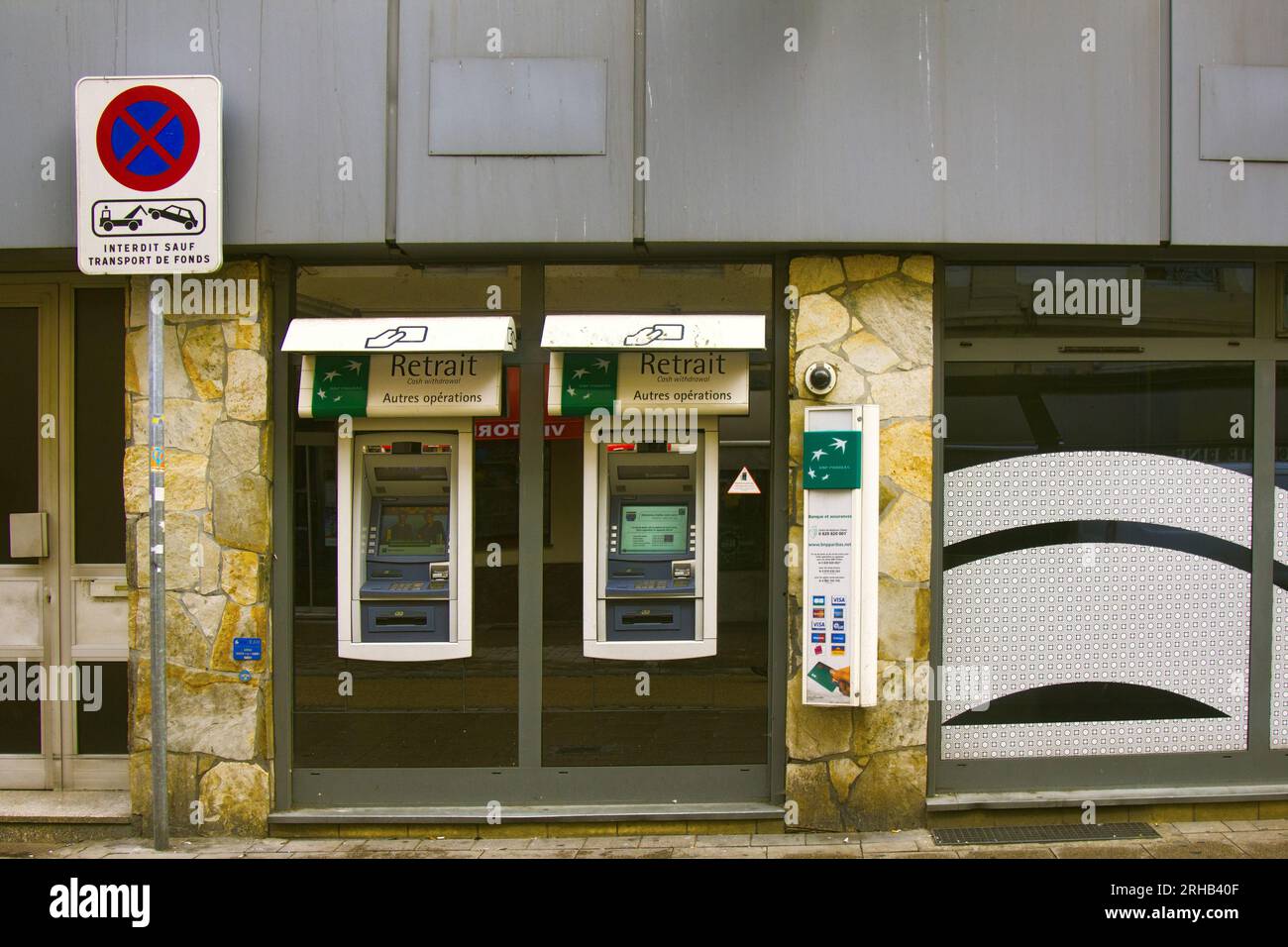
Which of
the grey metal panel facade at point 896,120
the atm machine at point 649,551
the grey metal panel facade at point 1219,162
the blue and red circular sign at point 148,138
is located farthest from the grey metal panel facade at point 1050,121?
the blue and red circular sign at point 148,138

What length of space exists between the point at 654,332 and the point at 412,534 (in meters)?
1.77

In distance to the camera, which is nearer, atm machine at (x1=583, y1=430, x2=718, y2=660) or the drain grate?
the drain grate

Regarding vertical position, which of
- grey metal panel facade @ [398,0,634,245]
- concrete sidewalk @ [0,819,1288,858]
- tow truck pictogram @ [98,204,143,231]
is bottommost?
concrete sidewalk @ [0,819,1288,858]

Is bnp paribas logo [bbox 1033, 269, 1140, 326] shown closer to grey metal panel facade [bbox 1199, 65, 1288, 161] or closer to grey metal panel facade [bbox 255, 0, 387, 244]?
grey metal panel facade [bbox 1199, 65, 1288, 161]

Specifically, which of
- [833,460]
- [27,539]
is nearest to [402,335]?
[833,460]

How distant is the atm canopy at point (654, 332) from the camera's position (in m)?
5.39

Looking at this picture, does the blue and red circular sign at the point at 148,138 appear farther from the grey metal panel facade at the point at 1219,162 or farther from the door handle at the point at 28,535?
the grey metal panel facade at the point at 1219,162

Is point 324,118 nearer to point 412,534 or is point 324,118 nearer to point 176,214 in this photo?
point 176,214

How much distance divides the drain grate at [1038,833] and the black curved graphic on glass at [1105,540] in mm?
1458

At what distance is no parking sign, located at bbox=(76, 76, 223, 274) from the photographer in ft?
16.5

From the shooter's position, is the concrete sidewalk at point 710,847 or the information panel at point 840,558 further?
the information panel at point 840,558

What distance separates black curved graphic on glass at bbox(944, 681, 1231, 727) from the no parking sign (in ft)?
15.8

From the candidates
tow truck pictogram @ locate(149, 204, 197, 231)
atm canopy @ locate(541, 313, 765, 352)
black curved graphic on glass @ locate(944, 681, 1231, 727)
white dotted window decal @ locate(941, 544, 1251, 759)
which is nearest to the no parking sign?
tow truck pictogram @ locate(149, 204, 197, 231)

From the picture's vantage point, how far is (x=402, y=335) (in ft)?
18.1
